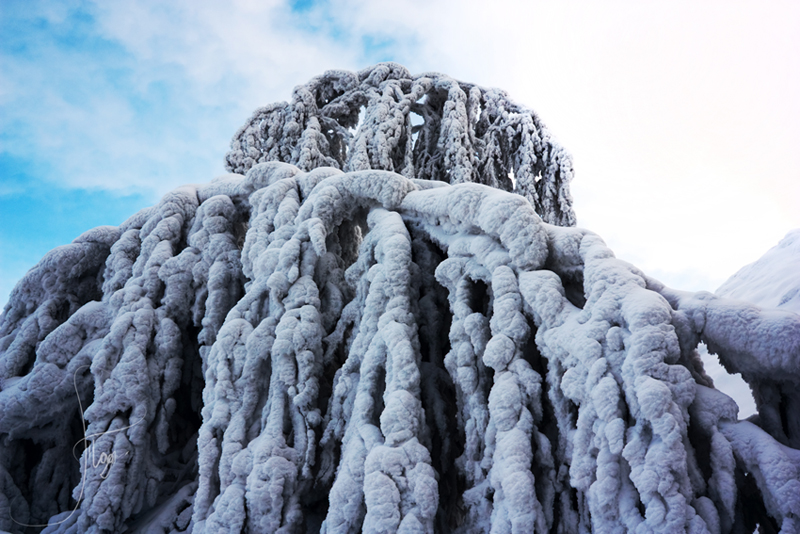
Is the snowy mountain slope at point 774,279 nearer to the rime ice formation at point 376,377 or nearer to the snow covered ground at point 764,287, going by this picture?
the snow covered ground at point 764,287

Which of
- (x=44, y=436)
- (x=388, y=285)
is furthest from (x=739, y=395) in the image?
(x=44, y=436)

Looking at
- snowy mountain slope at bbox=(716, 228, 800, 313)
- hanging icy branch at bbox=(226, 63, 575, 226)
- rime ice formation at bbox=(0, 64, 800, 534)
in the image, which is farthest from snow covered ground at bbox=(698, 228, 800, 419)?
hanging icy branch at bbox=(226, 63, 575, 226)

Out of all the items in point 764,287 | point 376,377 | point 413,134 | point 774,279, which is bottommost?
point 376,377

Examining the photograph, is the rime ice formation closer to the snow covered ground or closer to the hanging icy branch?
the snow covered ground

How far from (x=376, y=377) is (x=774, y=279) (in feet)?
19.5

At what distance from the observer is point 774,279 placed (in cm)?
642

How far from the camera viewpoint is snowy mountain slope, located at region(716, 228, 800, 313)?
5.37 meters

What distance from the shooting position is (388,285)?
3482 millimetres

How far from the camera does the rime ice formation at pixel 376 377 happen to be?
2330 millimetres

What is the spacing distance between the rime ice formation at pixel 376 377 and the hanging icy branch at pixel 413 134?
2.95 metres

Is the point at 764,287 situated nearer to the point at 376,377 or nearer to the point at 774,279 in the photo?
the point at 774,279

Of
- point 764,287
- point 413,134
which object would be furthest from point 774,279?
point 413,134

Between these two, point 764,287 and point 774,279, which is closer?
point 764,287

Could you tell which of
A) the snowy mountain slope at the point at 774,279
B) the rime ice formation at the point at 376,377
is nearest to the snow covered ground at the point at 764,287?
the snowy mountain slope at the point at 774,279
